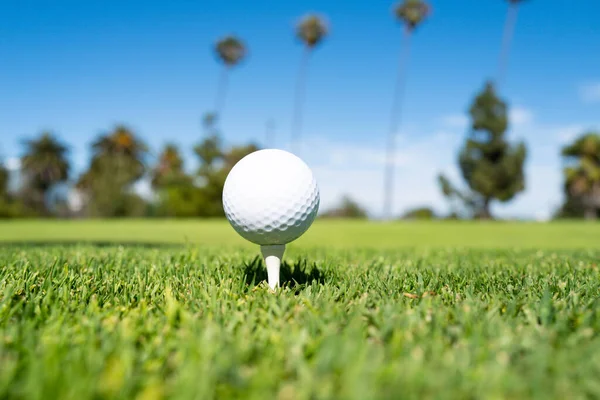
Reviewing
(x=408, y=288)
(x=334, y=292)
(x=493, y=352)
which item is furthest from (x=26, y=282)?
(x=493, y=352)

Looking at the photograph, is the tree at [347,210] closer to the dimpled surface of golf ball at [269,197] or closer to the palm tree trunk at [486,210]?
the palm tree trunk at [486,210]

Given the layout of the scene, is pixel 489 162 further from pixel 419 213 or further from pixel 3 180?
pixel 3 180

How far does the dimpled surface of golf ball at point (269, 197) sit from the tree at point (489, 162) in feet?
118

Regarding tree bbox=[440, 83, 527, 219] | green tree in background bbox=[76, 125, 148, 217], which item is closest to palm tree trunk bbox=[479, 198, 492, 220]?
tree bbox=[440, 83, 527, 219]

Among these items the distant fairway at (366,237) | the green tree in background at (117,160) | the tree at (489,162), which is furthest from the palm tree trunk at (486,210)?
the green tree in background at (117,160)

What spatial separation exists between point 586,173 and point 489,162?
11165 millimetres

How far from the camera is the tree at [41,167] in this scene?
55.4 meters

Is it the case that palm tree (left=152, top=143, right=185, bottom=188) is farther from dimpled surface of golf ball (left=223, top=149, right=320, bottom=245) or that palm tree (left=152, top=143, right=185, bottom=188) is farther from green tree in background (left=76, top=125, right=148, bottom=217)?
dimpled surface of golf ball (left=223, top=149, right=320, bottom=245)

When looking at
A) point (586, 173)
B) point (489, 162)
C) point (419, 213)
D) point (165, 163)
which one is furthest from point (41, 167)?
point (586, 173)

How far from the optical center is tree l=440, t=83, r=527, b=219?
36281 millimetres

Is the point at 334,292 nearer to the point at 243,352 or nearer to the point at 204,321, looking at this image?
the point at 204,321

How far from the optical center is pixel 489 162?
3691 centimetres

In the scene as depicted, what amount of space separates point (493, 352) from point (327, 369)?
27.0 inches

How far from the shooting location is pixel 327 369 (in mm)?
1503
